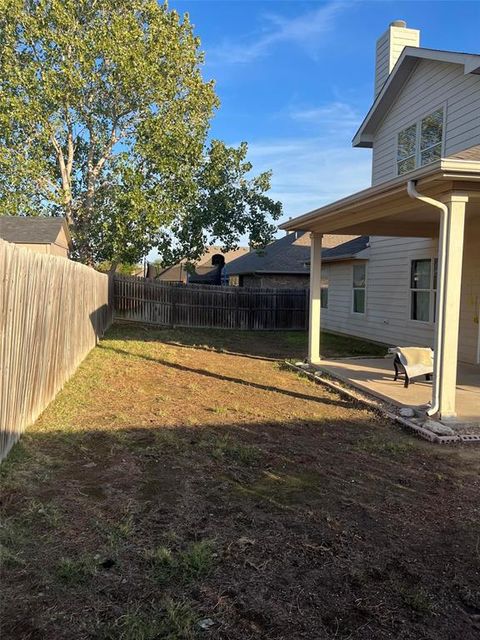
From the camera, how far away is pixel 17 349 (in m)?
4.59

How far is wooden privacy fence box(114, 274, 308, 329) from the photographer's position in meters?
18.4

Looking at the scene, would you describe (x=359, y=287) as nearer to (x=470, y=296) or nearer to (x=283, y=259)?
(x=470, y=296)

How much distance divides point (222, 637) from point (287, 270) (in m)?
23.1

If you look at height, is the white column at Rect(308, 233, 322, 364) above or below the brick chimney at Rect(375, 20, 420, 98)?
below

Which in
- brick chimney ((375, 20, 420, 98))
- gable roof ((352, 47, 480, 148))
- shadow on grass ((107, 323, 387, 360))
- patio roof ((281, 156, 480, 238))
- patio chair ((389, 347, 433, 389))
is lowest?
shadow on grass ((107, 323, 387, 360))

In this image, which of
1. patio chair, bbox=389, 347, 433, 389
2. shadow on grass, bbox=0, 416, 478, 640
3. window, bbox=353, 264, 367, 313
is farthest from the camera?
window, bbox=353, 264, 367, 313

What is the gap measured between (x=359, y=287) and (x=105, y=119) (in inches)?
441

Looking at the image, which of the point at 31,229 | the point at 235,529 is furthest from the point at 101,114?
the point at 235,529

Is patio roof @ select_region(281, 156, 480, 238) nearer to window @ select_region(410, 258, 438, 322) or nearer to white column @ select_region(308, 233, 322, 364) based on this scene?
white column @ select_region(308, 233, 322, 364)

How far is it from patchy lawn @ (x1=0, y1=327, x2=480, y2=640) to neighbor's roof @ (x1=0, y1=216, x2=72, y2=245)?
39.0 ft

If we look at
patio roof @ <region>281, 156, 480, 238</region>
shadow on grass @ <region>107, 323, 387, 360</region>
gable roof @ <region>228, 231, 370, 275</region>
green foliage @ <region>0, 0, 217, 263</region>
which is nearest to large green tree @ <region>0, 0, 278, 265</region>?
green foliage @ <region>0, 0, 217, 263</region>

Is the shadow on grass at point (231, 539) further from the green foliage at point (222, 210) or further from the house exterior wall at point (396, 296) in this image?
the green foliage at point (222, 210)

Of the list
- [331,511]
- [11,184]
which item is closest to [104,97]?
[11,184]

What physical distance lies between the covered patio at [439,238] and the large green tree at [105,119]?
9.51 m
